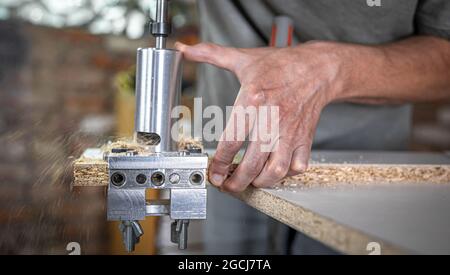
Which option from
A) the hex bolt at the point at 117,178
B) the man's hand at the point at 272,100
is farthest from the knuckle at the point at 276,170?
the hex bolt at the point at 117,178

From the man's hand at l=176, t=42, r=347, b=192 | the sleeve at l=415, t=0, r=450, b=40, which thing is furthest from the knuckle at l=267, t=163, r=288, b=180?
the sleeve at l=415, t=0, r=450, b=40

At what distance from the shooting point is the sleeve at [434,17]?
1161mm

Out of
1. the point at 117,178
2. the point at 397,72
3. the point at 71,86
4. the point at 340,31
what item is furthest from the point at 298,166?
the point at 71,86

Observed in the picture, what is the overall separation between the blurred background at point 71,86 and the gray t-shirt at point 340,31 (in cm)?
A: 98

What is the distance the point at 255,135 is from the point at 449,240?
13.1 inches

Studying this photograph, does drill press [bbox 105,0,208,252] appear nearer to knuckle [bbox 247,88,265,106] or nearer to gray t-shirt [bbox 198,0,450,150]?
knuckle [bbox 247,88,265,106]

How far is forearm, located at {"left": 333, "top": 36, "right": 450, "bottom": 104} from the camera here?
1003 mm

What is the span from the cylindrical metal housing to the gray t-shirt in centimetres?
55

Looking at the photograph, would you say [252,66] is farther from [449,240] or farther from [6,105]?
[6,105]

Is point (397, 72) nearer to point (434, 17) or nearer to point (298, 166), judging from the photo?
point (434, 17)

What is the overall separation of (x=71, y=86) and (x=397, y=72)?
269 cm

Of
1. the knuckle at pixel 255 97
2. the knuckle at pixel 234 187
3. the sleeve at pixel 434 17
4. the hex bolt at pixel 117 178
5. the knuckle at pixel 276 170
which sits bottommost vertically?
the knuckle at pixel 234 187

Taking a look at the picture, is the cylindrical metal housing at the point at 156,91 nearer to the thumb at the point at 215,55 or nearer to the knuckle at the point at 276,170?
the thumb at the point at 215,55

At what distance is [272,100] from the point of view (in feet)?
2.73
